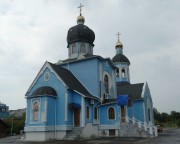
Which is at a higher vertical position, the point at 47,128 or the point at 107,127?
the point at 47,128

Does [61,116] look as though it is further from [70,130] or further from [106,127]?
[106,127]

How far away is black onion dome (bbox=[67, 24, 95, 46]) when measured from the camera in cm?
3209

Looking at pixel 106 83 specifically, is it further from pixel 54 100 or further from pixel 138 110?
pixel 54 100

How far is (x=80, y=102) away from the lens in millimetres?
24469

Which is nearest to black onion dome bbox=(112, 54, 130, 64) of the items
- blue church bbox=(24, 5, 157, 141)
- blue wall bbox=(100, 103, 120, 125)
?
blue church bbox=(24, 5, 157, 141)

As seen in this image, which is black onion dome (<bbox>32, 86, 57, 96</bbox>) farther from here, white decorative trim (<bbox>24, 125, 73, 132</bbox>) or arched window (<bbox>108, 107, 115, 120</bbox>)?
arched window (<bbox>108, 107, 115, 120</bbox>)

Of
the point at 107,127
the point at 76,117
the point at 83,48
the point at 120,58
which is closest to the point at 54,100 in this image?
the point at 76,117

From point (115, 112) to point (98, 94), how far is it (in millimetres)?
2973

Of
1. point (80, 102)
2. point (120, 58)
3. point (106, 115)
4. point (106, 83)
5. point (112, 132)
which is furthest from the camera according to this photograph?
point (120, 58)

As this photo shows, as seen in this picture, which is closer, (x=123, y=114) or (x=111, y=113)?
(x=123, y=114)

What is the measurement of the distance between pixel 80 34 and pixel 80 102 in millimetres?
11309

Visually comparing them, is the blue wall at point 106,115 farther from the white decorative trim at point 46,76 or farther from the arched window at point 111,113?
the white decorative trim at point 46,76

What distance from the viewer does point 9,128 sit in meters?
36.8

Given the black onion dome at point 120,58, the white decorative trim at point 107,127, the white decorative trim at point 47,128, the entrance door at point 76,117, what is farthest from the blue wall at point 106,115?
the black onion dome at point 120,58
